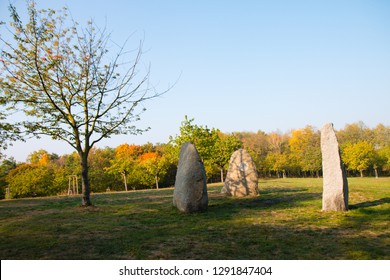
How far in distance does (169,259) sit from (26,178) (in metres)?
30.5

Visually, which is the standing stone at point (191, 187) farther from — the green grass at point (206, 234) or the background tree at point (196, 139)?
the background tree at point (196, 139)

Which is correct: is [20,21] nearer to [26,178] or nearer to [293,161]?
[26,178]

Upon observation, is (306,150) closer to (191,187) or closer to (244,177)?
(244,177)

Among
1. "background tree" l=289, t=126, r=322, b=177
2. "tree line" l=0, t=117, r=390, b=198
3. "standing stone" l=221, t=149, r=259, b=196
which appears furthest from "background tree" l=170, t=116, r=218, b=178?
"background tree" l=289, t=126, r=322, b=177

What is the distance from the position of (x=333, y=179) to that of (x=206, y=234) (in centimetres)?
554

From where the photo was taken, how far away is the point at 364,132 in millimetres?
63156

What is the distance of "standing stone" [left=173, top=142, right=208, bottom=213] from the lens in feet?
34.9

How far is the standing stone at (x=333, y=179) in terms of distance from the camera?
32.2 feet

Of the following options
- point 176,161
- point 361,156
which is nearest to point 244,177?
point 176,161

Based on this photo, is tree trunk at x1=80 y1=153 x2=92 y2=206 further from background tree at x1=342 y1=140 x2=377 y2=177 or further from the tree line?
background tree at x1=342 y1=140 x2=377 y2=177

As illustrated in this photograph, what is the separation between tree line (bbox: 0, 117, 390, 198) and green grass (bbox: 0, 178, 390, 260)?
18.4 meters

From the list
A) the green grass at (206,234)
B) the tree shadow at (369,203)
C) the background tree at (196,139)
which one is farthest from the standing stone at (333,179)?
the background tree at (196,139)

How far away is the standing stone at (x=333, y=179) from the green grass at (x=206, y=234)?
0.42 meters

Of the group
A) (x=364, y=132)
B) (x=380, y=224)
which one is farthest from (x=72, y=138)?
(x=364, y=132)
